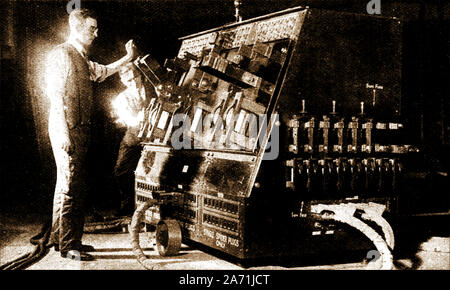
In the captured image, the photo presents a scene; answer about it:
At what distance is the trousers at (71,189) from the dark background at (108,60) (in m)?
3.51

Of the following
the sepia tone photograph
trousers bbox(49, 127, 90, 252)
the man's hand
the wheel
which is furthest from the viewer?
the man's hand

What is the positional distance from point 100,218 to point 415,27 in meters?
5.71

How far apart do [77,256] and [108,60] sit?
14.9 ft

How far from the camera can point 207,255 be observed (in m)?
5.07

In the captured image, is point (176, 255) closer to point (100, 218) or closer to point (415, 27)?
point (100, 218)

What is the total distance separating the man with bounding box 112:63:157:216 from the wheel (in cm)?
204

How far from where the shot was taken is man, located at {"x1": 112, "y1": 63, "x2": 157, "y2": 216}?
6758 millimetres

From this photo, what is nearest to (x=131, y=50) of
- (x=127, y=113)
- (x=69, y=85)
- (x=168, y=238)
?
(x=69, y=85)

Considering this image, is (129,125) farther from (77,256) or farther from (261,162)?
(261,162)

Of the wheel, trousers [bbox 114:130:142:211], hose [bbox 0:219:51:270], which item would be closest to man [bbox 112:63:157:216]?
trousers [bbox 114:130:142:211]

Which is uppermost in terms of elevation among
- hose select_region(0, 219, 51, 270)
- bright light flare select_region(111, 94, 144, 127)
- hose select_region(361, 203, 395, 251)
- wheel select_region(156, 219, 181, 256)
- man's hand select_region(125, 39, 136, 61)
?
man's hand select_region(125, 39, 136, 61)

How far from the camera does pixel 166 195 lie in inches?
201

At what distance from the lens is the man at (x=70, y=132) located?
184 inches

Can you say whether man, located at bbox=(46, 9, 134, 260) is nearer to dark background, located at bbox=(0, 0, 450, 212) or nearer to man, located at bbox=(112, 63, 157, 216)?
man, located at bbox=(112, 63, 157, 216)
